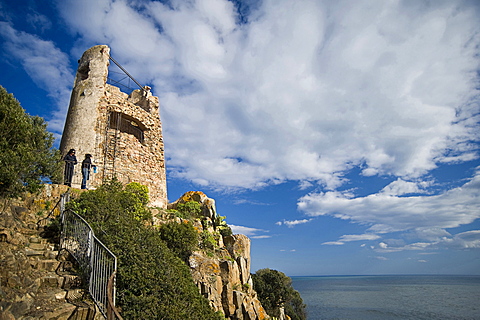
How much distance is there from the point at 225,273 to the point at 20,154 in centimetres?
964

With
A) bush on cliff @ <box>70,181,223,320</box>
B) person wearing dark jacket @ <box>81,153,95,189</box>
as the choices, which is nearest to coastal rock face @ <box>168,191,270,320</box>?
bush on cliff @ <box>70,181,223,320</box>

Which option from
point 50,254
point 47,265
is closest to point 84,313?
point 47,265

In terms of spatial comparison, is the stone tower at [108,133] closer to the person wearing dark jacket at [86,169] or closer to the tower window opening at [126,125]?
the tower window opening at [126,125]

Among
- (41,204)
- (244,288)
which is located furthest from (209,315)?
(41,204)

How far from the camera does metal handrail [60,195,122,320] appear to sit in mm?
6424

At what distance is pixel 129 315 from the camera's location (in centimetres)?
671

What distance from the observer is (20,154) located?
9438mm

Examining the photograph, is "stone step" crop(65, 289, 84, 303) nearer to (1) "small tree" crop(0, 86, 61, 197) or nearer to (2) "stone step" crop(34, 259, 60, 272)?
(2) "stone step" crop(34, 259, 60, 272)

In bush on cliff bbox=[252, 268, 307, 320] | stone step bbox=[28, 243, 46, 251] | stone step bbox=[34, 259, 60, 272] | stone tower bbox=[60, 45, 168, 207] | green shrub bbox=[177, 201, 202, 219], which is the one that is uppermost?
stone tower bbox=[60, 45, 168, 207]

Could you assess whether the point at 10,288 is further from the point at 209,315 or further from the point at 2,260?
the point at 209,315

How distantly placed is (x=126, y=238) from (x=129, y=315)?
93.7 inches

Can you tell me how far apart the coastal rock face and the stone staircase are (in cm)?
574

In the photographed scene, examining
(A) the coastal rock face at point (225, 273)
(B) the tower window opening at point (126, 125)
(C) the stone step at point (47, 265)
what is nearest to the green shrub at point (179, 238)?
(A) the coastal rock face at point (225, 273)

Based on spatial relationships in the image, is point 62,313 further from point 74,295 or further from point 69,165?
point 69,165
